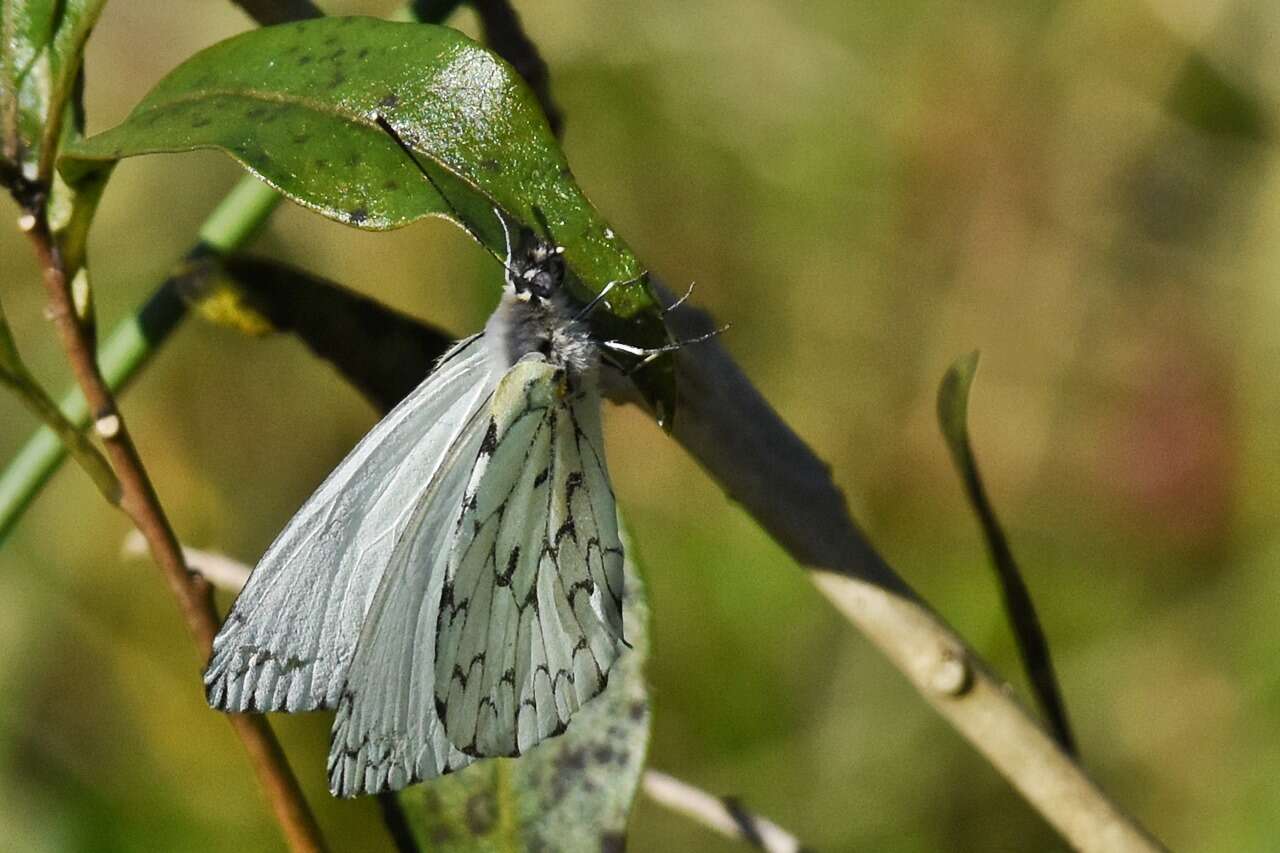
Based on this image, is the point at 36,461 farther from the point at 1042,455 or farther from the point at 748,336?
the point at 1042,455

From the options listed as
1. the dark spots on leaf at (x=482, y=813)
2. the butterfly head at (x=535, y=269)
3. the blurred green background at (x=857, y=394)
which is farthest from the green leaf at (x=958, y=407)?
the blurred green background at (x=857, y=394)

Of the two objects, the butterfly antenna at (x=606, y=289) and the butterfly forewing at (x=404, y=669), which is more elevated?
the butterfly antenna at (x=606, y=289)

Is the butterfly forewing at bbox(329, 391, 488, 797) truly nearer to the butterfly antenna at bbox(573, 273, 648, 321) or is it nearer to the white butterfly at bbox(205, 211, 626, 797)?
the white butterfly at bbox(205, 211, 626, 797)

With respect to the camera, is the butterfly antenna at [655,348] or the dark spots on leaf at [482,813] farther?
the dark spots on leaf at [482,813]

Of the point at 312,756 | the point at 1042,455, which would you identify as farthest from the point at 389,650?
the point at 1042,455

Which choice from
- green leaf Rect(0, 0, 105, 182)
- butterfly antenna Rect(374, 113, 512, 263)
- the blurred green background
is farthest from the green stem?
the blurred green background

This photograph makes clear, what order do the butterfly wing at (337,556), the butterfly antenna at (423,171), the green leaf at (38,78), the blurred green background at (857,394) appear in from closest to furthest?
the butterfly antenna at (423,171) → the green leaf at (38,78) → the butterfly wing at (337,556) → the blurred green background at (857,394)

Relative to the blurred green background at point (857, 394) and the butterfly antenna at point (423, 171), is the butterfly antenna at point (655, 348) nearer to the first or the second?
the butterfly antenna at point (423, 171)

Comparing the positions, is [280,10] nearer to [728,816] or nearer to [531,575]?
[531,575]
